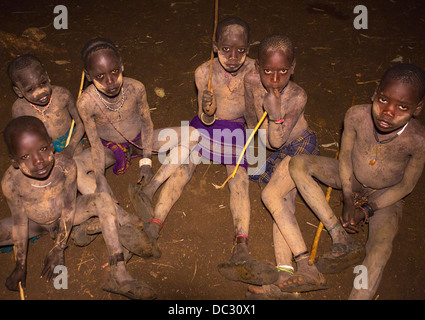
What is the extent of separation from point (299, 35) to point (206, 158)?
2.88m

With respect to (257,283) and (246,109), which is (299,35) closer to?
(246,109)

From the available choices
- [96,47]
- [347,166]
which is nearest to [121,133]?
[96,47]

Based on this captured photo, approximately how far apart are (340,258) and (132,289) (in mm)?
1808

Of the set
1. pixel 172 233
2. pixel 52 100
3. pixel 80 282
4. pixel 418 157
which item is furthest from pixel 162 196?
pixel 418 157

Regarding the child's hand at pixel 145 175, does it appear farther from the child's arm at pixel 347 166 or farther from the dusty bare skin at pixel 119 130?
the child's arm at pixel 347 166

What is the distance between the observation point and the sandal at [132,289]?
3.46 m

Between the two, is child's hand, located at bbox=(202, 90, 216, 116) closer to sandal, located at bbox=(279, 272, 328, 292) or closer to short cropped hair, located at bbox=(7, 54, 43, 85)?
short cropped hair, located at bbox=(7, 54, 43, 85)

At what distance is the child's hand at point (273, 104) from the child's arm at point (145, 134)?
132 centimetres

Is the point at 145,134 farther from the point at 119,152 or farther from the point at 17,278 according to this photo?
the point at 17,278

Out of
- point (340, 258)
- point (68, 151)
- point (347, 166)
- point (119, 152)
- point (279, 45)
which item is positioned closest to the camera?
point (340, 258)

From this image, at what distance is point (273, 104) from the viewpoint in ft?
12.3

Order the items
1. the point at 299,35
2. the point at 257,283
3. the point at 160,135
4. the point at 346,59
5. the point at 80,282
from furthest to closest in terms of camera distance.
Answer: the point at 299,35 → the point at 346,59 → the point at 160,135 → the point at 80,282 → the point at 257,283

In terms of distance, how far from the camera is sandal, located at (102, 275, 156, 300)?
3.46m

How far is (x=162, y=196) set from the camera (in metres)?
4.12
